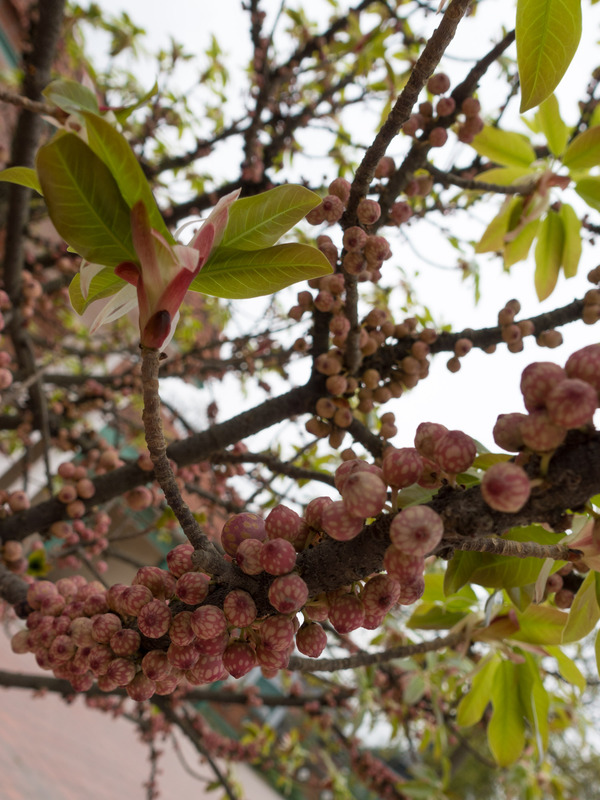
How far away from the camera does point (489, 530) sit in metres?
0.60

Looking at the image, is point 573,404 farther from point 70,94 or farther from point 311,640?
point 70,94

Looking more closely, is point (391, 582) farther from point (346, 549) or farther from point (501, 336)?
point (501, 336)

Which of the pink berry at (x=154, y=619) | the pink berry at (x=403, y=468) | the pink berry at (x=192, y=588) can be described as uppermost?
the pink berry at (x=403, y=468)

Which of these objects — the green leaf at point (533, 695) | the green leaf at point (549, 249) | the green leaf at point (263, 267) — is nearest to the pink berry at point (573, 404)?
the green leaf at point (263, 267)

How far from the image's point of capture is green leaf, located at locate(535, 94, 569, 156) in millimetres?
1683

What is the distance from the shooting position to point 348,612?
2.33 ft

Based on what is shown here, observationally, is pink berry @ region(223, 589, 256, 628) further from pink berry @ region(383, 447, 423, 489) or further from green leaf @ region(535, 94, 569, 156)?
green leaf @ region(535, 94, 569, 156)

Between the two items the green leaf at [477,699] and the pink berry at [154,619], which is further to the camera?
the green leaf at [477,699]

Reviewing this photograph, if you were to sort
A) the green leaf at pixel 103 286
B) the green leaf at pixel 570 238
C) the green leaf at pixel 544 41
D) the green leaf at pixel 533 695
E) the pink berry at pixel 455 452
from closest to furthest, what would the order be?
the pink berry at pixel 455 452 → the green leaf at pixel 103 286 → the green leaf at pixel 544 41 → the green leaf at pixel 533 695 → the green leaf at pixel 570 238

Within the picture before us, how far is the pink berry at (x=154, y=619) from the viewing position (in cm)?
73

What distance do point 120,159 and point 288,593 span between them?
1.85 feet

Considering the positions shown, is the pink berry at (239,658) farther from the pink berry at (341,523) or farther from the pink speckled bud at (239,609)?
the pink berry at (341,523)

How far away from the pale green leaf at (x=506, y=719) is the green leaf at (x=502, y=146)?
1.53m

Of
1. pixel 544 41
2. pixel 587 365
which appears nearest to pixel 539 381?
pixel 587 365
